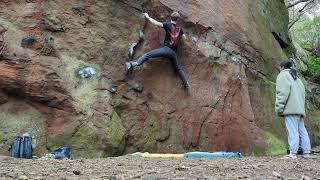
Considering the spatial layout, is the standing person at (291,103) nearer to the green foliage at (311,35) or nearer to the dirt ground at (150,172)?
the dirt ground at (150,172)

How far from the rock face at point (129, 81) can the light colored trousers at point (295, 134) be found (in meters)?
2.95

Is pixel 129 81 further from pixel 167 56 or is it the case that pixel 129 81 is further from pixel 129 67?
pixel 167 56

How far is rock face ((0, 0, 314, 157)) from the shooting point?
1089 cm

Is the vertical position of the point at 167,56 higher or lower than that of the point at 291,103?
higher

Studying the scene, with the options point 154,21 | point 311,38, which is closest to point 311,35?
point 311,38

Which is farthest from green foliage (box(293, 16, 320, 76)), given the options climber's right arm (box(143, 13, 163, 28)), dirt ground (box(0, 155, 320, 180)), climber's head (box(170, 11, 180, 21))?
dirt ground (box(0, 155, 320, 180))

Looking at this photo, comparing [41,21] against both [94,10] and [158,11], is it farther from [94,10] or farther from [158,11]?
[158,11]

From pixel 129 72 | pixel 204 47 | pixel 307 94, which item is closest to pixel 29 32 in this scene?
pixel 129 72

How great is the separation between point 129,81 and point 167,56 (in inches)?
49.7

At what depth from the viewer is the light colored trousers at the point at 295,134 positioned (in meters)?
9.79

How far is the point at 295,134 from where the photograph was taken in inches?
388

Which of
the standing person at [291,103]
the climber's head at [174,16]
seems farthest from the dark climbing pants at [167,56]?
the standing person at [291,103]

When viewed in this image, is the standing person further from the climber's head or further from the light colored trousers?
the climber's head

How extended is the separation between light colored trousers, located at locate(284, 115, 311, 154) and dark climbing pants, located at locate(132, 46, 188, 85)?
3568 mm
